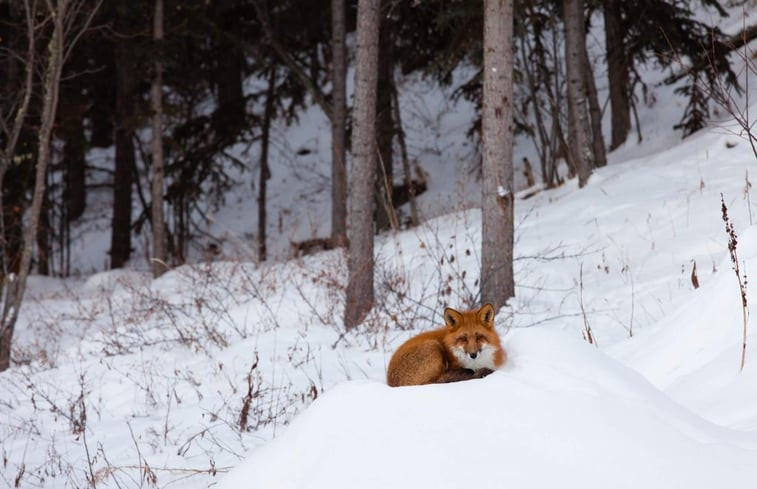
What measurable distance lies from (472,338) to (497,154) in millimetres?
4467

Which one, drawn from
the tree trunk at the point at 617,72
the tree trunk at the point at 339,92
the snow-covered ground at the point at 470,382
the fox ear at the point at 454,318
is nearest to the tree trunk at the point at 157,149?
the snow-covered ground at the point at 470,382

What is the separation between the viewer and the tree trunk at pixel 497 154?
26.9 ft

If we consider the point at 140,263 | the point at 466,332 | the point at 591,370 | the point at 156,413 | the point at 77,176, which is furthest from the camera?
the point at 77,176

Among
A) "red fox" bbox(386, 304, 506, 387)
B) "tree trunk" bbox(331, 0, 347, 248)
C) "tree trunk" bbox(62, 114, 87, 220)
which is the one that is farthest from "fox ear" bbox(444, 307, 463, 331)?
"tree trunk" bbox(62, 114, 87, 220)

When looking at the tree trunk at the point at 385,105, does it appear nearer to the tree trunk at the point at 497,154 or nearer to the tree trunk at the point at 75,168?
the tree trunk at the point at 75,168

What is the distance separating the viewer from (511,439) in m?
2.97

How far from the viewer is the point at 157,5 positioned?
55.8ft

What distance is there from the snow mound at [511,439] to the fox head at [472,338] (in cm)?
56

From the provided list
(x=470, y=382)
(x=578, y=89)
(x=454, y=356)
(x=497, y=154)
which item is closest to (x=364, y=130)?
(x=497, y=154)

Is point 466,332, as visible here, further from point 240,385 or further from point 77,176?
point 77,176

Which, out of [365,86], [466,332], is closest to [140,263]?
[365,86]

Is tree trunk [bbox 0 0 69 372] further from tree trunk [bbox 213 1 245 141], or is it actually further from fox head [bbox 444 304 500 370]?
tree trunk [bbox 213 1 245 141]

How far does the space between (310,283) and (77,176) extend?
1710cm

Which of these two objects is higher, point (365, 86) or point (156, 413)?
point (365, 86)
